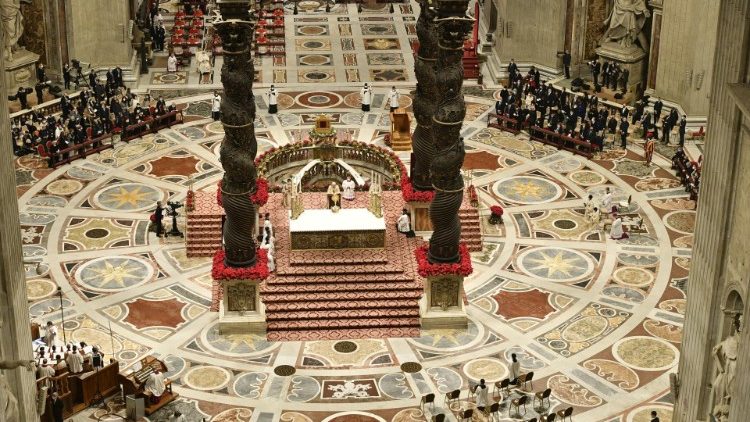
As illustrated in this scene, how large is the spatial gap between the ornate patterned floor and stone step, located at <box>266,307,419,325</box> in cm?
65

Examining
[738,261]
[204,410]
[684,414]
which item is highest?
[738,261]

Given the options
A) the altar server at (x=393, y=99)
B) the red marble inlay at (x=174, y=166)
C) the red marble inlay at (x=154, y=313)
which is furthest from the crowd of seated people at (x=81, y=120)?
the red marble inlay at (x=154, y=313)

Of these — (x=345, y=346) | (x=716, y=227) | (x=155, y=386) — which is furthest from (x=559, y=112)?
(x=716, y=227)

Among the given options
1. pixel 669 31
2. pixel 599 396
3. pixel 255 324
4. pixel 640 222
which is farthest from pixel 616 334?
pixel 669 31

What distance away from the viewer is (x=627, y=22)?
41.7m

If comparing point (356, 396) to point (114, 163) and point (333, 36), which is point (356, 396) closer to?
point (114, 163)

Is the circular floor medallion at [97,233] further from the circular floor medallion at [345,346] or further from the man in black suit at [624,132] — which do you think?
the man in black suit at [624,132]

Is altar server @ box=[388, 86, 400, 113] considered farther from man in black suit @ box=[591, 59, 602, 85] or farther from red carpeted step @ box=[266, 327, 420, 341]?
red carpeted step @ box=[266, 327, 420, 341]

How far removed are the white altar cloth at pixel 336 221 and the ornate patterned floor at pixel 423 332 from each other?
2.57 m

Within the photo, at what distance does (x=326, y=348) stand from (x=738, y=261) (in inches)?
431

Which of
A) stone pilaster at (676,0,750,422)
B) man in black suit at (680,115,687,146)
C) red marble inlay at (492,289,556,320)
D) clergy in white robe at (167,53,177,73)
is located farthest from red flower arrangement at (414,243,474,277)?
clergy in white robe at (167,53,177,73)

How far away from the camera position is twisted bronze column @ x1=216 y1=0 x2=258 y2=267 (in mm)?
26062

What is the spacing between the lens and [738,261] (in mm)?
19875

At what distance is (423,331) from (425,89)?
5.82 m
